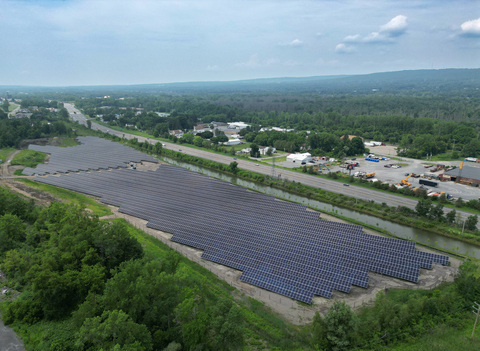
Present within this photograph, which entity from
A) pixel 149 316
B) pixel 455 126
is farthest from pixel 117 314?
pixel 455 126

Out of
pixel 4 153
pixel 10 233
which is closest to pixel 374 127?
pixel 10 233

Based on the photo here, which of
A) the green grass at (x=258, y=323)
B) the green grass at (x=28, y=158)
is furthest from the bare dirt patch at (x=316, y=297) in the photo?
the green grass at (x=28, y=158)

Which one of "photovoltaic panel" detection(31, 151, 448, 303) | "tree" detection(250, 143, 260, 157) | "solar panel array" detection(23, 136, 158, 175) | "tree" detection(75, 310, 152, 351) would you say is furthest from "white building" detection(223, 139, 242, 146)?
"tree" detection(75, 310, 152, 351)

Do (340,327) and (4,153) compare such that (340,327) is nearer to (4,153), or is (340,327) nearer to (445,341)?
(445,341)

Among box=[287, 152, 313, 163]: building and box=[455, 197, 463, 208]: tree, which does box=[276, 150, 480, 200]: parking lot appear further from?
box=[455, 197, 463, 208]: tree

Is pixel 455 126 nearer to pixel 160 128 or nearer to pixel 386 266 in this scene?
pixel 386 266
